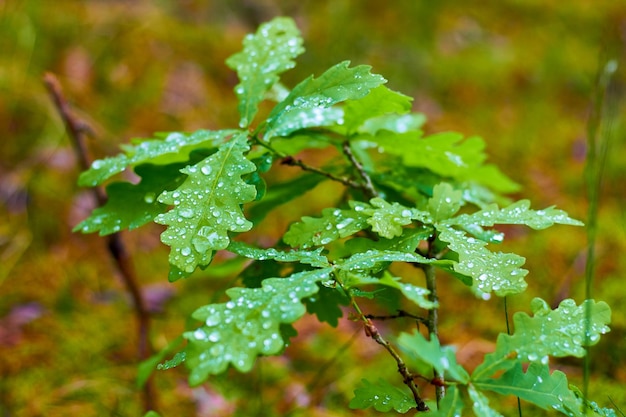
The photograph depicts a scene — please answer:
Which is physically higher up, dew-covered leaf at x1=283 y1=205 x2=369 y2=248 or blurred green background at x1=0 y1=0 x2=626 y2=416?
dew-covered leaf at x1=283 y1=205 x2=369 y2=248

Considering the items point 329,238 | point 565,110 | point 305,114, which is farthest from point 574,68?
point 329,238

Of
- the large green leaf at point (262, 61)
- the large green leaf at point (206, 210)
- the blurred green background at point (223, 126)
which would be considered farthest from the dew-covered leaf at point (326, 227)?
the blurred green background at point (223, 126)

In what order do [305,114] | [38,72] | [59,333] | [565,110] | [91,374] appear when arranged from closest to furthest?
[305,114]
[91,374]
[59,333]
[38,72]
[565,110]

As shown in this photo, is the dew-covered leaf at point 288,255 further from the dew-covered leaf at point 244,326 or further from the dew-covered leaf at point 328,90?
the dew-covered leaf at point 328,90

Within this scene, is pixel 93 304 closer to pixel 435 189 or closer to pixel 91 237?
pixel 91 237

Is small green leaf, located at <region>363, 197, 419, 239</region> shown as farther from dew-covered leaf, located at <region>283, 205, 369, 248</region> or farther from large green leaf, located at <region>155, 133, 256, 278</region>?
large green leaf, located at <region>155, 133, 256, 278</region>

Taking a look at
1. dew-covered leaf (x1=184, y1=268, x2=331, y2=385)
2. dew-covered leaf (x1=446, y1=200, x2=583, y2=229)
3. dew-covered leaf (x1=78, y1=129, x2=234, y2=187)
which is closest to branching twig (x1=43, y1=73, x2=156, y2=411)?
dew-covered leaf (x1=78, y1=129, x2=234, y2=187)

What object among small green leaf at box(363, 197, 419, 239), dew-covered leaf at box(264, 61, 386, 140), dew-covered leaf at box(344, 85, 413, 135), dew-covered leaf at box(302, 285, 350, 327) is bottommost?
dew-covered leaf at box(302, 285, 350, 327)

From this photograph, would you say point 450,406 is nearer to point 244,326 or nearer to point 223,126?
point 244,326
